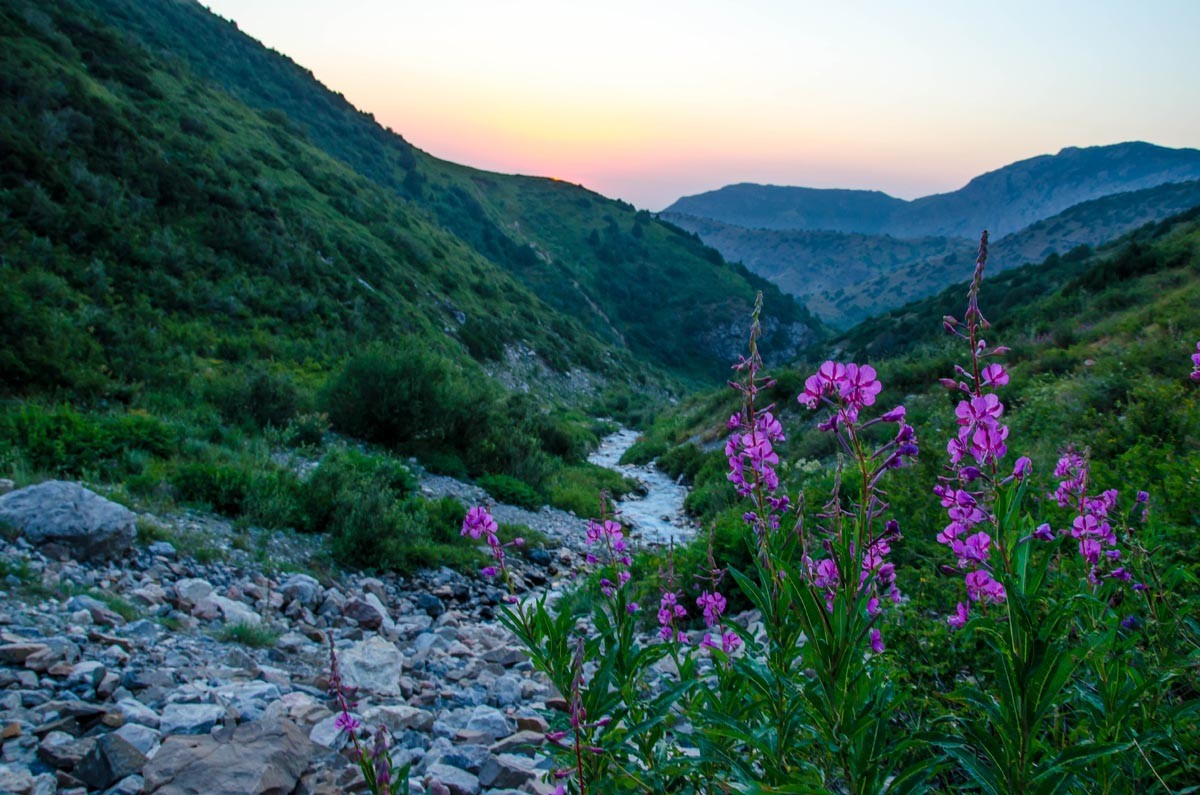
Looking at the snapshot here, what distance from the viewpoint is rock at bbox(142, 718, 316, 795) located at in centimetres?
261

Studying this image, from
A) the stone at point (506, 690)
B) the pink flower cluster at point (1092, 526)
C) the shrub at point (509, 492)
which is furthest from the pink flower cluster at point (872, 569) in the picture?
the shrub at point (509, 492)

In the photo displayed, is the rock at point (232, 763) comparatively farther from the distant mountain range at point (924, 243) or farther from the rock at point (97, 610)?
the distant mountain range at point (924, 243)

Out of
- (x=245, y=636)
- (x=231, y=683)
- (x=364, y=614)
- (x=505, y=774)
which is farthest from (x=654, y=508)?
(x=505, y=774)

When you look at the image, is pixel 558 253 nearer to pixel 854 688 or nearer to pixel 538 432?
pixel 538 432

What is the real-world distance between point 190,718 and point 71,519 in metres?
2.72

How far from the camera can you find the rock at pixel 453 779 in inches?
113

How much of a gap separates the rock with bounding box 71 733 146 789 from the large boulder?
8.76 ft

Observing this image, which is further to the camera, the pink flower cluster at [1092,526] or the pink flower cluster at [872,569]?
the pink flower cluster at [1092,526]

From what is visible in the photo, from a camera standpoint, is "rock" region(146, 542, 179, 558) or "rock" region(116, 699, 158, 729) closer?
"rock" region(116, 699, 158, 729)

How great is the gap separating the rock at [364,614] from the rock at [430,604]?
0.62 meters

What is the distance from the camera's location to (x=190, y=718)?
316cm

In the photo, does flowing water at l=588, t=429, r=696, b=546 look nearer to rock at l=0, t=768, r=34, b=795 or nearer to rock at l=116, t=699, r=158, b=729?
rock at l=116, t=699, r=158, b=729

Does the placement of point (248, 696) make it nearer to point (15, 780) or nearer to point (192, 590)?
point (15, 780)

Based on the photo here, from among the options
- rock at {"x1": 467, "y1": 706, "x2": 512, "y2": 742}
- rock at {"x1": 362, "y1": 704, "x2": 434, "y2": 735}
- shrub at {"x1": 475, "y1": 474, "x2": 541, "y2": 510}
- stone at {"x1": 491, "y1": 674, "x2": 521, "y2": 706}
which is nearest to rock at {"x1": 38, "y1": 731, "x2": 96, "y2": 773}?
rock at {"x1": 362, "y1": 704, "x2": 434, "y2": 735}
